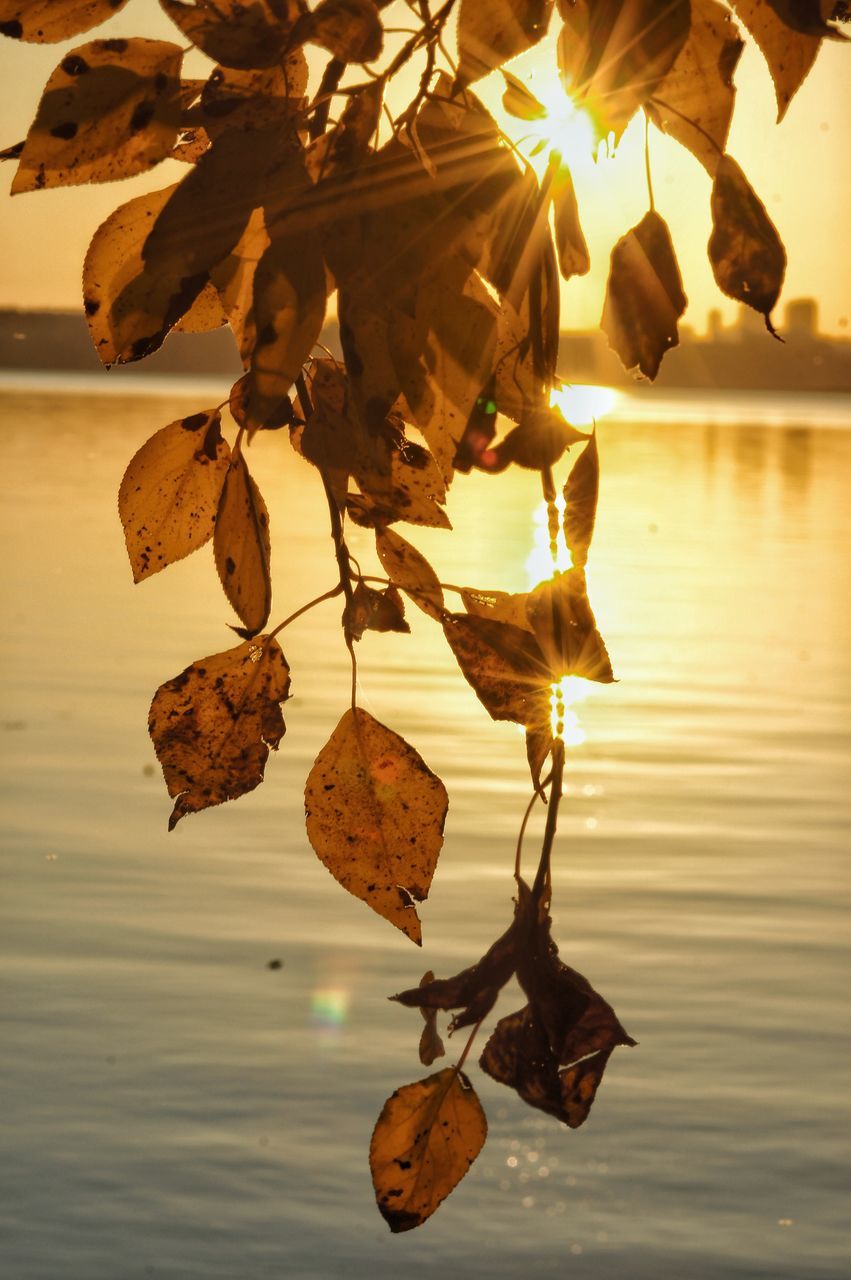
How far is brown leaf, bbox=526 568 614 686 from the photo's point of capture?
776 millimetres

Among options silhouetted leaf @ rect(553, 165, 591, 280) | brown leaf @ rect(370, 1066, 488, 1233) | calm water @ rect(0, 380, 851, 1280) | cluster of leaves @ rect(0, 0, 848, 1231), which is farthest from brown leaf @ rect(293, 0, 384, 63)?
calm water @ rect(0, 380, 851, 1280)

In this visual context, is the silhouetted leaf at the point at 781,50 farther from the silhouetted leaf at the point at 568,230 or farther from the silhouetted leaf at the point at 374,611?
the silhouetted leaf at the point at 374,611

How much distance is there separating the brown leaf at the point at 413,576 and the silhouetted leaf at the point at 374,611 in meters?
0.01

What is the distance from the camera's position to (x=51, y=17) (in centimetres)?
72

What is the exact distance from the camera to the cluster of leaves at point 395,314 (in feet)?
2.26

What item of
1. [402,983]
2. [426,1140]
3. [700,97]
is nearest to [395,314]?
[700,97]

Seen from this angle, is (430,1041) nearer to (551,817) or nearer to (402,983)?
(551,817)

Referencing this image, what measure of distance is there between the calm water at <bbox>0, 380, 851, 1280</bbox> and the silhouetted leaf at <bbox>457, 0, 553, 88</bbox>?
11.8 feet

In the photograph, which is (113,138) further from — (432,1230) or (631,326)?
(432,1230)

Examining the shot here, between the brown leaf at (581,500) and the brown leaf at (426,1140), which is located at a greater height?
the brown leaf at (581,500)

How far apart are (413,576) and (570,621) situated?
0.37 ft

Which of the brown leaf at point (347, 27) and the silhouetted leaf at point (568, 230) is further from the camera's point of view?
the silhouetted leaf at point (568, 230)

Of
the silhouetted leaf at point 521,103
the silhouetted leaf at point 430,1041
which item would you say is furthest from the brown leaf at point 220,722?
the silhouetted leaf at point 521,103

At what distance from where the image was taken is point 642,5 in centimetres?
75
